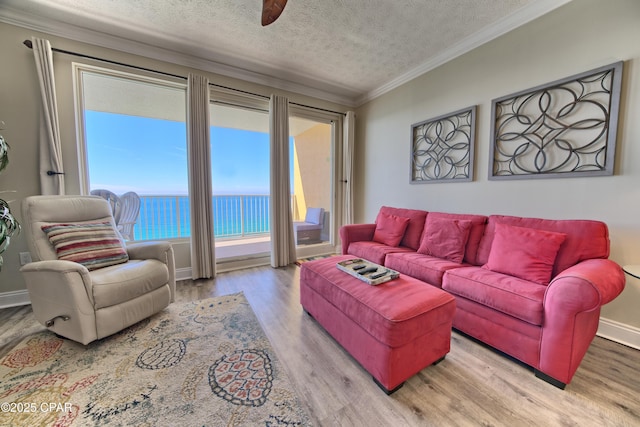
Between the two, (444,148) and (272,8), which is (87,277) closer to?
(272,8)

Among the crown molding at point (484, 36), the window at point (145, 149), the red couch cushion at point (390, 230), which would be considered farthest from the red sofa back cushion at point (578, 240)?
the window at point (145, 149)

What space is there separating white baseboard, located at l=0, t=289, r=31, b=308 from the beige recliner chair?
103 centimetres

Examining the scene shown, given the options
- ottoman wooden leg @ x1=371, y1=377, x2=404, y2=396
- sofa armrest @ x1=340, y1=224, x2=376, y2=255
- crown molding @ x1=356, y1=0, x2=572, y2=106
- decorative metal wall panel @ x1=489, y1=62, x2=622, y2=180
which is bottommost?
ottoman wooden leg @ x1=371, y1=377, x2=404, y2=396

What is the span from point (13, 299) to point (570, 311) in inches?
173

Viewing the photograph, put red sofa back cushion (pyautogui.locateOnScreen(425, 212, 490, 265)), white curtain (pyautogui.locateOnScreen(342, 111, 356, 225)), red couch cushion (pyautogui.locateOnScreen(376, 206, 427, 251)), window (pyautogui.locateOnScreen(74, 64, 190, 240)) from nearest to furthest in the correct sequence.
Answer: red sofa back cushion (pyautogui.locateOnScreen(425, 212, 490, 265)), red couch cushion (pyautogui.locateOnScreen(376, 206, 427, 251)), window (pyautogui.locateOnScreen(74, 64, 190, 240)), white curtain (pyautogui.locateOnScreen(342, 111, 356, 225))

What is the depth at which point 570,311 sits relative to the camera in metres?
1.26

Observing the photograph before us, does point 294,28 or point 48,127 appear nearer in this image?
point 48,127

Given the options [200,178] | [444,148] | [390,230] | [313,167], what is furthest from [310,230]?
[444,148]

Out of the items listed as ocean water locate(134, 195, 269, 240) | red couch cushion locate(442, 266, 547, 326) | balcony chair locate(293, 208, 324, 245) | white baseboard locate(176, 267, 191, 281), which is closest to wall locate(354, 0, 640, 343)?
red couch cushion locate(442, 266, 547, 326)

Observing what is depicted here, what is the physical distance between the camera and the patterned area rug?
3.77 ft

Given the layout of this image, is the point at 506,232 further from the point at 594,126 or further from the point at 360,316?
the point at 360,316

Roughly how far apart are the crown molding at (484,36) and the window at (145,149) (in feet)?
10.2

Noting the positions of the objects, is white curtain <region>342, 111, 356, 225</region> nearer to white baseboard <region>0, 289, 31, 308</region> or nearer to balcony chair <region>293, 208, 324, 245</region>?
balcony chair <region>293, 208, 324, 245</region>

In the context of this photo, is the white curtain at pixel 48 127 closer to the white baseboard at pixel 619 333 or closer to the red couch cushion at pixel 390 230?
the red couch cushion at pixel 390 230
